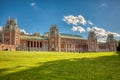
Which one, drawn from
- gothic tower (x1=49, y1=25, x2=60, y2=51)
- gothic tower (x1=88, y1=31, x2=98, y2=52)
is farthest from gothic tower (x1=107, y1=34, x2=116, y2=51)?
gothic tower (x1=49, y1=25, x2=60, y2=51)

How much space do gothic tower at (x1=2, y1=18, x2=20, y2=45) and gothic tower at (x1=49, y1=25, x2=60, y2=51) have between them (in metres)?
24.8

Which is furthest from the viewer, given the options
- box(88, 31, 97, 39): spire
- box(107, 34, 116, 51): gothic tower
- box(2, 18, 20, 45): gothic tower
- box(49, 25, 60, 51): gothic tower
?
box(107, 34, 116, 51): gothic tower

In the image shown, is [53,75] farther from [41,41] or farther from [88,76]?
[41,41]

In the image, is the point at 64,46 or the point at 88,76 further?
the point at 64,46

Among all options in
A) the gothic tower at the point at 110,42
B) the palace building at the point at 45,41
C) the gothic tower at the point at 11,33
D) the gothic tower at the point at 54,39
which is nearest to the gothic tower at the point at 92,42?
the palace building at the point at 45,41

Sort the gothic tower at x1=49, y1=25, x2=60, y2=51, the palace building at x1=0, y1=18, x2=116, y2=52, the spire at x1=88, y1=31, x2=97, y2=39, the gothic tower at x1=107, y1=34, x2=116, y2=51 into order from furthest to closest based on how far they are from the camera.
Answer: the gothic tower at x1=107, y1=34, x2=116, y2=51, the spire at x1=88, y1=31, x2=97, y2=39, the gothic tower at x1=49, y1=25, x2=60, y2=51, the palace building at x1=0, y1=18, x2=116, y2=52

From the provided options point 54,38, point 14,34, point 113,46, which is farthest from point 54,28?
point 113,46

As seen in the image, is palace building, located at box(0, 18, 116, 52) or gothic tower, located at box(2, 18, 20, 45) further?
palace building, located at box(0, 18, 116, 52)

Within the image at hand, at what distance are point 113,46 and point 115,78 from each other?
16194 cm

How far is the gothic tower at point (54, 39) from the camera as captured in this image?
126500mm

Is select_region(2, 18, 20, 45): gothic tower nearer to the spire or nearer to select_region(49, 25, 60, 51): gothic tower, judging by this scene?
select_region(49, 25, 60, 51): gothic tower

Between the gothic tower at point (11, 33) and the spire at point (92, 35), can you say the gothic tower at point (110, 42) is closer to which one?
the spire at point (92, 35)

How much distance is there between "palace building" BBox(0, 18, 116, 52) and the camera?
107625mm

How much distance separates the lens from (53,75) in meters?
17.3
